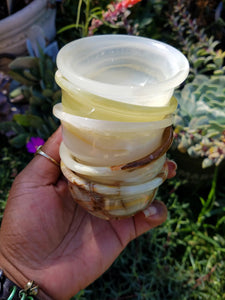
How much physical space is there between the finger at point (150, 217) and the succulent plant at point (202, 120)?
0.21 metres

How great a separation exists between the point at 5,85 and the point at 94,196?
82cm

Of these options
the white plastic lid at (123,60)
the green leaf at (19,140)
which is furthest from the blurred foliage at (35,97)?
the white plastic lid at (123,60)

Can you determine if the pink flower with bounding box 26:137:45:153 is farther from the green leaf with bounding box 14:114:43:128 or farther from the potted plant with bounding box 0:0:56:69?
the potted plant with bounding box 0:0:56:69

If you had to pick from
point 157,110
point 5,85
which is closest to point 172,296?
point 157,110

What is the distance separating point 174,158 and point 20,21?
0.74m

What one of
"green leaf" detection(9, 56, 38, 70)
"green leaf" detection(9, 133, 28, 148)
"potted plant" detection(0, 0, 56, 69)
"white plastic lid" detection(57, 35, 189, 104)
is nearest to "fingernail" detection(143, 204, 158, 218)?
"white plastic lid" detection(57, 35, 189, 104)

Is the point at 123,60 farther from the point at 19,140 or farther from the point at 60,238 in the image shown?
the point at 19,140

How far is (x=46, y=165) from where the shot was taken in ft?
2.87

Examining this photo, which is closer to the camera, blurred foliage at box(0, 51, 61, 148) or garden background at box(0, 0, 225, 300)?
garden background at box(0, 0, 225, 300)

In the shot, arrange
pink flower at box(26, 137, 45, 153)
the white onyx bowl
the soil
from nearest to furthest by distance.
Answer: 1. the white onyx bowl
2. pink flower at box(26, 137, 45, 153)
3. the soil

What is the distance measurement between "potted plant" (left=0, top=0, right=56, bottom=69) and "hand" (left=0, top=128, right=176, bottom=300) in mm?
566

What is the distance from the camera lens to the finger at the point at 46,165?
34.1 inches

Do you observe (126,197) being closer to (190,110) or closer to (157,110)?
(157,110)

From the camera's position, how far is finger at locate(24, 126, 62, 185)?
2.84 feet
